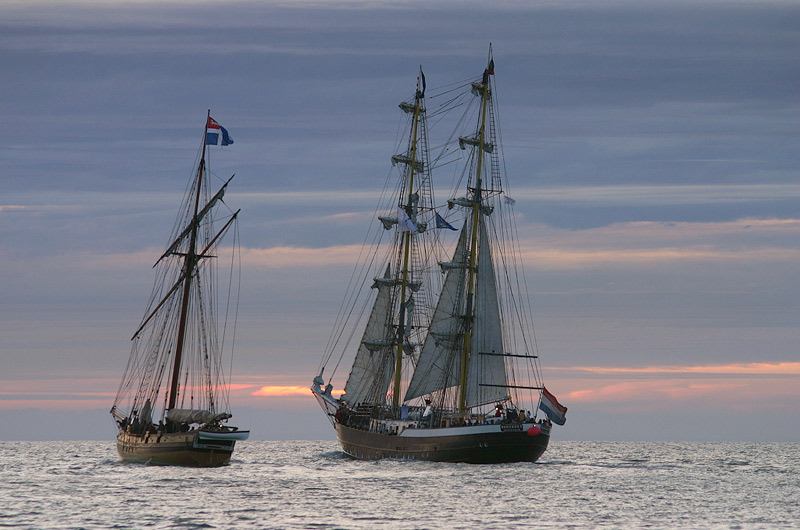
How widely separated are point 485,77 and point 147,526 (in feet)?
244

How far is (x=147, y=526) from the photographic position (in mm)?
67875

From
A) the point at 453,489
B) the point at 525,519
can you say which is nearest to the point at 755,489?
the point at 453,489

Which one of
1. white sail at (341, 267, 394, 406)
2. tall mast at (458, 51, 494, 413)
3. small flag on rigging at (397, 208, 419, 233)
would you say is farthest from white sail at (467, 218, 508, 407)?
white sail at (341, 267, 394, 406)

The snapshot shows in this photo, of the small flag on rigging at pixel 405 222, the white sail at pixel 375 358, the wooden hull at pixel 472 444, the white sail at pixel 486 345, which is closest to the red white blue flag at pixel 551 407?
the wooden hull at pixel 472 444

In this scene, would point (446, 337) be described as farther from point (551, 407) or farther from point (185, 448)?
point (185, 448)

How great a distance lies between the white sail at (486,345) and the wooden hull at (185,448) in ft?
90.4

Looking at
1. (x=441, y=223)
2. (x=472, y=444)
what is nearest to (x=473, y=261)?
(x=441, y=223)

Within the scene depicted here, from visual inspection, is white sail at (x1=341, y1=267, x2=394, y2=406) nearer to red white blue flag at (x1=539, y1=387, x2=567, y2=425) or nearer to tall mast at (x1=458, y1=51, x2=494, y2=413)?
tall mast at (x1=458, y1=51, x2=494, y2=413)

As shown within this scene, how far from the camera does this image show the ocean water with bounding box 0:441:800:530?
236 feet

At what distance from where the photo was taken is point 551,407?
360 feet

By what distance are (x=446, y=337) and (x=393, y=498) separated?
39.8 m

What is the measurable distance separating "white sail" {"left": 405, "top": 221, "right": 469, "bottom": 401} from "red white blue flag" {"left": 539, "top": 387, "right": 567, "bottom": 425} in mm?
15753

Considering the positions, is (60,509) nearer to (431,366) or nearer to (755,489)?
(431,366)

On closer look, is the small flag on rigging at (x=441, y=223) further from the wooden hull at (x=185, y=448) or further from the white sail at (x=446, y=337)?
the wooden hull at (x=185, y=448)
